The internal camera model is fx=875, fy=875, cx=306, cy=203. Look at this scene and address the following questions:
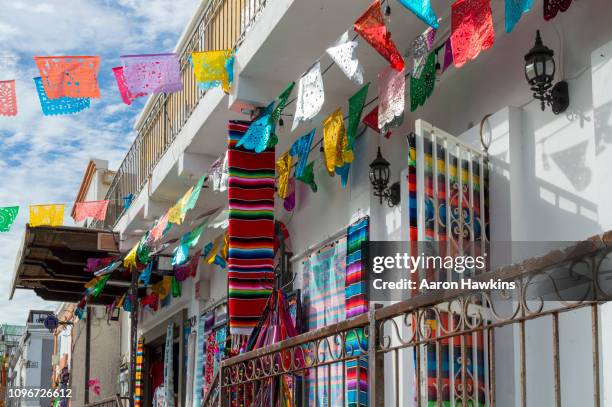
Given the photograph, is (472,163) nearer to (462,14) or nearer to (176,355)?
(462,14)

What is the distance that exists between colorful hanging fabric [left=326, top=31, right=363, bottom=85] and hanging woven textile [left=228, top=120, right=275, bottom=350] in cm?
242

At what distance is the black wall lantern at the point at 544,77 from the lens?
5730mm

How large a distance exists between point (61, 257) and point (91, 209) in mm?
1148

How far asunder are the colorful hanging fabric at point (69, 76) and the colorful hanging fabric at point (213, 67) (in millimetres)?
1781

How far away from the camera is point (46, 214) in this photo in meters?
15.3

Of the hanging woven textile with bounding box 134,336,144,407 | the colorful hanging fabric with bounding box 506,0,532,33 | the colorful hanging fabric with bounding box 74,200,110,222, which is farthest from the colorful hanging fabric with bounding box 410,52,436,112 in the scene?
the hanging woven textile with bounding box 134,336,144,407

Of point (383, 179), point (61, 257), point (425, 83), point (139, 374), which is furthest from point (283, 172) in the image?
point (139, 374)

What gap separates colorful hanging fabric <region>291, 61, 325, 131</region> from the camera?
6570 millimetres

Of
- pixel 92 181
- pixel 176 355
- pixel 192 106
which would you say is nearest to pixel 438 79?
pixel 192 106

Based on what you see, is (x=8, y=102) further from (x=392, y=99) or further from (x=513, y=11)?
(x=513, y=11)

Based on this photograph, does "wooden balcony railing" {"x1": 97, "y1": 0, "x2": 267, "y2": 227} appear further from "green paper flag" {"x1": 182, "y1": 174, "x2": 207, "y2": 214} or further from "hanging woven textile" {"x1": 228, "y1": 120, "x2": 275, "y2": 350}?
"hanging woven textile" {"x1": 228, "y1": 120, "x2": 275, "y2": 350}

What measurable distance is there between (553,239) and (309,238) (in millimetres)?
4171

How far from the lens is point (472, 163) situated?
6449mm

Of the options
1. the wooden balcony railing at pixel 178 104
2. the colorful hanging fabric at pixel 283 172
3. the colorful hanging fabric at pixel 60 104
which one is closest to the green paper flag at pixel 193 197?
the colorful hanging fabric at pixel 283 172
